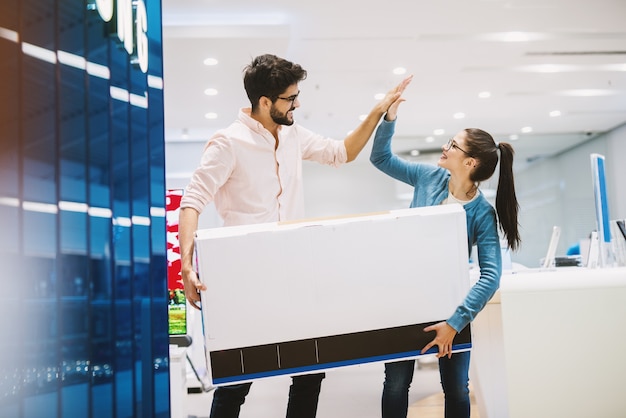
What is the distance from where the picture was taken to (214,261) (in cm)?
136

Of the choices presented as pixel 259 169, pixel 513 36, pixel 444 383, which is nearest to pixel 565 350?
pixel 444 383

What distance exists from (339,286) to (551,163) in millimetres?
8530

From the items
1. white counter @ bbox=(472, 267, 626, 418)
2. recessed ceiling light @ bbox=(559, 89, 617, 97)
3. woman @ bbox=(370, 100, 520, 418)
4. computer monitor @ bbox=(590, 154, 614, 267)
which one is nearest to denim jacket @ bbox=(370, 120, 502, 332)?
woman @ bbox=(370, 100, 520, 418)

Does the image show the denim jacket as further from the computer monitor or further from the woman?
the computer monitor

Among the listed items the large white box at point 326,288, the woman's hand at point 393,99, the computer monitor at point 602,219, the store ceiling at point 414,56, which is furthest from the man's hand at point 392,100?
the store ceiling at point 414,56

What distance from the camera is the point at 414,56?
17.0ft

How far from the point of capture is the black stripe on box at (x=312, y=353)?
1397 mm

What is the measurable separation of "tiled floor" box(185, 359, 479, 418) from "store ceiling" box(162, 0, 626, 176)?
2.53m

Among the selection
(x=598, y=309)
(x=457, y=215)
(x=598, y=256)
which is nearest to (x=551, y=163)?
(x=598, y=256)

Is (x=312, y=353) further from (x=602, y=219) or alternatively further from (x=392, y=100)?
(x=602, y=219)

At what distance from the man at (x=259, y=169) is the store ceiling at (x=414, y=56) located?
8.89 feet

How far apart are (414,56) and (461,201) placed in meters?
3.74

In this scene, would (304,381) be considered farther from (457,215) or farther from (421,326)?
(457,215)

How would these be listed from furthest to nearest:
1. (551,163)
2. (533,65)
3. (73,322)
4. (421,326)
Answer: (551,163), (533,65), (421,326), (73,322)
